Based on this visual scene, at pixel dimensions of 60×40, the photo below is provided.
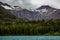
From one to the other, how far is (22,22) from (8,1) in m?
7.48

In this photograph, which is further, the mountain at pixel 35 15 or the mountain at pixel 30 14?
the mountain at pixel 35 15

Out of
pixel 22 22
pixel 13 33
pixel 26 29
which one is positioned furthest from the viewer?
pixel 22 22

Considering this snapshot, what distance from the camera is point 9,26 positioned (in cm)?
5284

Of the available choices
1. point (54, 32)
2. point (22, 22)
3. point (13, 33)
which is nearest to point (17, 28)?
point (13, 33)

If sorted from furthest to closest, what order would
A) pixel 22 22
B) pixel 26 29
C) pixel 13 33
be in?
pixel 22 22
pixel 26 29
pixel 13 33

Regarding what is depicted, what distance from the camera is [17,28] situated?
5131 centimetres

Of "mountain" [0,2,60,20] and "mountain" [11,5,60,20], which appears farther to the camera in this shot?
"mountain" [11,5,60,20]

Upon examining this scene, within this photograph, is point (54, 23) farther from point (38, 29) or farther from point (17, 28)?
point (17, 28)

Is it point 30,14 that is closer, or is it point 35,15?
point 35,15

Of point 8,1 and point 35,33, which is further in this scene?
point 8,1

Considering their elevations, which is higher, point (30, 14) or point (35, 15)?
point (30, 14)

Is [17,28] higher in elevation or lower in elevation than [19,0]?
lower

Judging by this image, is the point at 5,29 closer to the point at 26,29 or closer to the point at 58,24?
the point at 26,29

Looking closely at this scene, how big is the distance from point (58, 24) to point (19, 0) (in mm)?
13274
